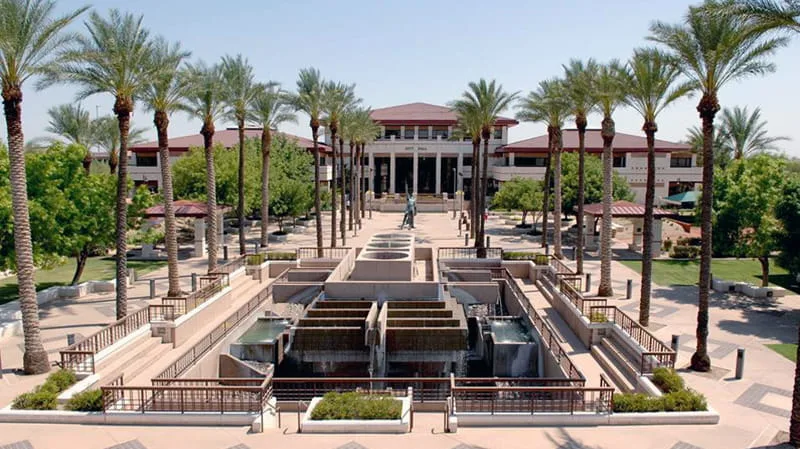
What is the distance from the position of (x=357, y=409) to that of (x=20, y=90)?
520 inches

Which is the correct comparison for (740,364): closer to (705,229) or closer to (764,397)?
(764,397)

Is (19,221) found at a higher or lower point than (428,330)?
higher

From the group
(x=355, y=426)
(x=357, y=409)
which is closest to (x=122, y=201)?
(x=357, y=409)

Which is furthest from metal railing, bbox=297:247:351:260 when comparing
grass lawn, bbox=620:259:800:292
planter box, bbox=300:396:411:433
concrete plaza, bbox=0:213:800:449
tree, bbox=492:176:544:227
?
planter box, bbox=300:396:411:433

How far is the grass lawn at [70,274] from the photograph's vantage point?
28984mm

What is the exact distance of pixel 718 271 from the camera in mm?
34281

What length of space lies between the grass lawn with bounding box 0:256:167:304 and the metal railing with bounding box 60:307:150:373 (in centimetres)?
994

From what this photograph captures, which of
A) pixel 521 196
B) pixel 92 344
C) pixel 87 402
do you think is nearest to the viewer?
pixel 87 402

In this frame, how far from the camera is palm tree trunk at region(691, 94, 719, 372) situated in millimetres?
17828

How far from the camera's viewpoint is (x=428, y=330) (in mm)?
21922

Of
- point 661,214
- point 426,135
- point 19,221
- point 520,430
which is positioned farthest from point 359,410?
point 426,135

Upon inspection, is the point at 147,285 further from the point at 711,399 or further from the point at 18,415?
the point at 711,399

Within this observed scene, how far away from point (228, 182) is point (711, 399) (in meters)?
34.0

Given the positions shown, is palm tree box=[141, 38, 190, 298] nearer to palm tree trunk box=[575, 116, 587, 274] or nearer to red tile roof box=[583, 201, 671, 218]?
palm tree trunk box=[575, 116, 587, 274]
